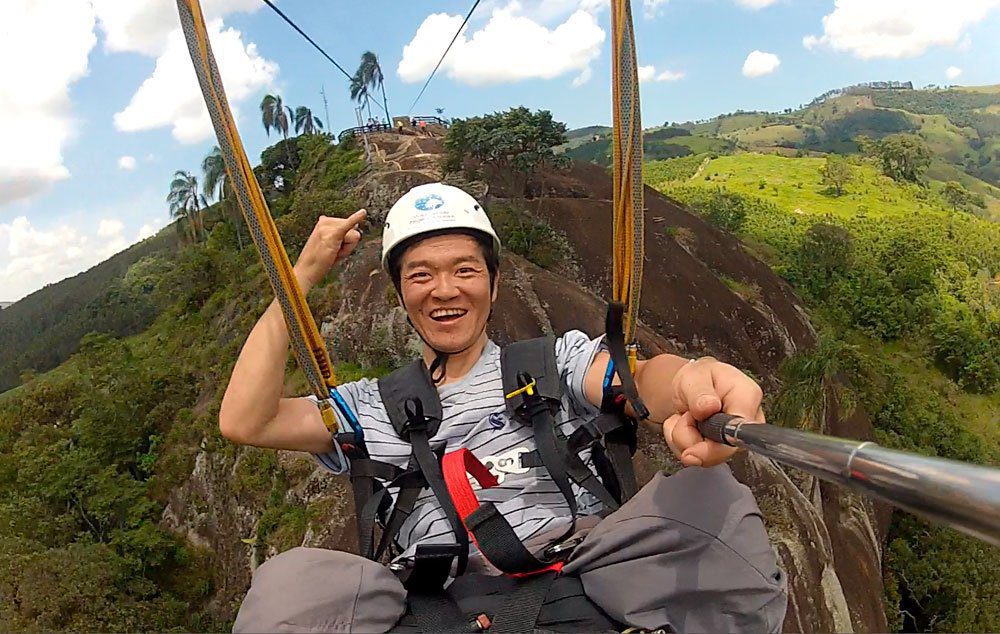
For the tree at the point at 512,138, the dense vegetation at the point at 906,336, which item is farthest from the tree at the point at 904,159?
the tree at the point at 512,138

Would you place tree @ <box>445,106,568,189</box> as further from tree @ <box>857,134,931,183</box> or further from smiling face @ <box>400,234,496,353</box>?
tree @ <box>857,134,931,183</box>

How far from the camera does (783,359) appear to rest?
22094mm

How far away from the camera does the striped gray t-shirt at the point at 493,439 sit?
2012 millimetres

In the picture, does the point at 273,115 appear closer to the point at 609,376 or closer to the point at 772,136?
the point at 609,376

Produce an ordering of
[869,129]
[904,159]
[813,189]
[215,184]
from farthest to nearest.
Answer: [869,129] < [904,159] < [813,189] < [215,184]

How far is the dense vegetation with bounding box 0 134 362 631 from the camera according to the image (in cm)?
1452

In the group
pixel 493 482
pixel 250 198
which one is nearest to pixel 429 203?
pixel 250 198

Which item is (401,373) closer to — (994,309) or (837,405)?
(837,405)

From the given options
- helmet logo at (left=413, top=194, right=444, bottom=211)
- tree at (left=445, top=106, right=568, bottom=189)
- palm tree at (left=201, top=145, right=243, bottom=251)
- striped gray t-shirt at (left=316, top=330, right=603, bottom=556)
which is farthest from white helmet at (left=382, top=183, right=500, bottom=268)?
palm tree at (left=201, top=145, right=243, bottom=251)

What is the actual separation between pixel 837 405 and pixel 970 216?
2244 inches

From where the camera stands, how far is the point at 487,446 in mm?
2111

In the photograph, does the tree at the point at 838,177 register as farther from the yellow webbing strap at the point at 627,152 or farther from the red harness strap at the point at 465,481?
the red harness strap at the point at 465,481

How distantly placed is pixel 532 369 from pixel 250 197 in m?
1.00

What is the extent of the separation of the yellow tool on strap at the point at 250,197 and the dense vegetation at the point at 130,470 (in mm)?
10595
